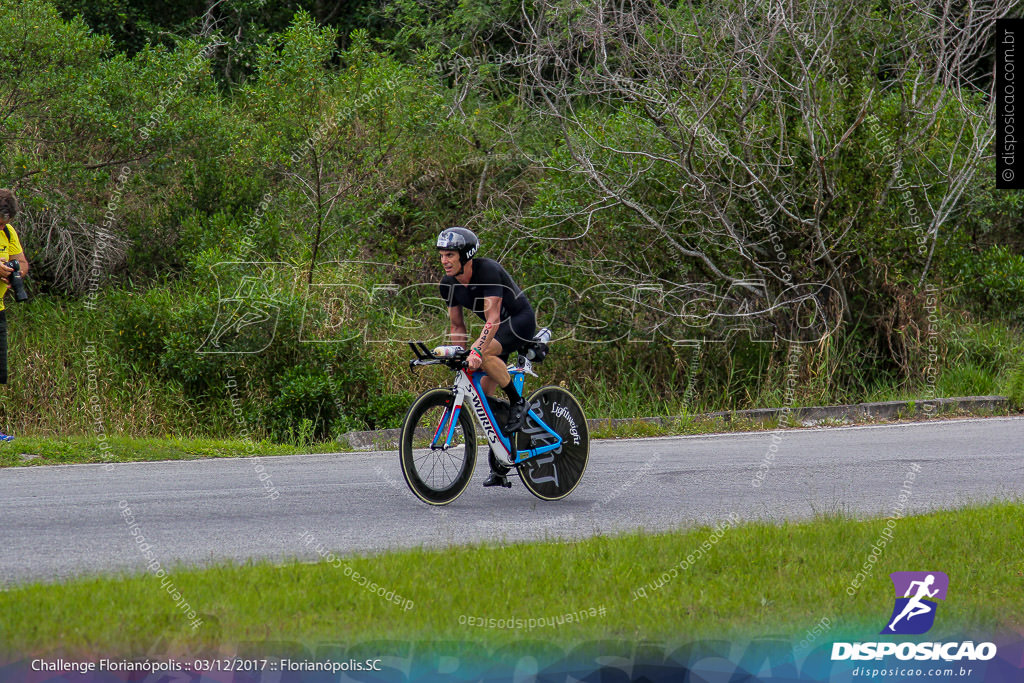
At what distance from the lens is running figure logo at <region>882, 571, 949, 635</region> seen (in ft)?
16.7

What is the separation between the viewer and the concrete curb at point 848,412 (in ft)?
42.6

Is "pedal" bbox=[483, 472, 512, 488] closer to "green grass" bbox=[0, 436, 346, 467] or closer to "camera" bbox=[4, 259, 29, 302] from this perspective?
"green grass" bbox=[0, 436, 346, 467]

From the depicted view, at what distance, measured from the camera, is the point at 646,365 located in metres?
15.4

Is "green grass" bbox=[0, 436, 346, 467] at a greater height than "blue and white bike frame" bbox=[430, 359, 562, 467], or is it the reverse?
"blue and white bike frame" bbox=[430, 359, 562, 467]

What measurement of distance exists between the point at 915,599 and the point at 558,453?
3253mm

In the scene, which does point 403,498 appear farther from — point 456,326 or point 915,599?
point 915,599

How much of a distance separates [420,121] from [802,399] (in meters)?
7.55

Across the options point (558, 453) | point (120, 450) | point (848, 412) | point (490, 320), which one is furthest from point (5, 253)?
point (848, 412)

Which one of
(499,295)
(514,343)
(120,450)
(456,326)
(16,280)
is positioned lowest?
(120,450)

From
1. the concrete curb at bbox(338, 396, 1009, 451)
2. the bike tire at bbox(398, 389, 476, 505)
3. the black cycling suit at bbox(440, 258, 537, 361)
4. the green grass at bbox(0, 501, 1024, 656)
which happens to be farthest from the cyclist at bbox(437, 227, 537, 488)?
the concrete curb at bbox(338, 396, 1009, 451)

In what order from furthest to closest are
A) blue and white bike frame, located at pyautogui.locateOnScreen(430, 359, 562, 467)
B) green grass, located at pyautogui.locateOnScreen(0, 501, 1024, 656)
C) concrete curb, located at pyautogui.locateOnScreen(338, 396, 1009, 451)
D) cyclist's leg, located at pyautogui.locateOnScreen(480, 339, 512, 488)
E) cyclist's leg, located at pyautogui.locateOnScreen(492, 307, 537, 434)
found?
concrete curb, located at pyautogui.locateOnScreen(338, 396, 1009, 451)
cyclist's leg, located at pyautogui.locateOnScreen(492, 307, 537, 434)
cyclist's leg, located at pyautogui.locateOnScreen(480, 339, 512, 488)
blue and white bike frame, located at pyautogui.locateOnScreen(430, 359, 562, 467)
green grass, located at pyautogui.locateOnScreen(0, 501, 1024, 656)

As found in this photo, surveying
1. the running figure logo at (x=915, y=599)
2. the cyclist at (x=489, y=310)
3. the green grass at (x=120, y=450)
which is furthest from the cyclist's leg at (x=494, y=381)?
the green grass at (x=120, y=450)

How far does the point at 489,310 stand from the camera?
24.8ft

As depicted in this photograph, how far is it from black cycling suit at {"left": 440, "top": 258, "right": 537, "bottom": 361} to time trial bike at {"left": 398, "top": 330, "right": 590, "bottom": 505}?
5.3 inches
